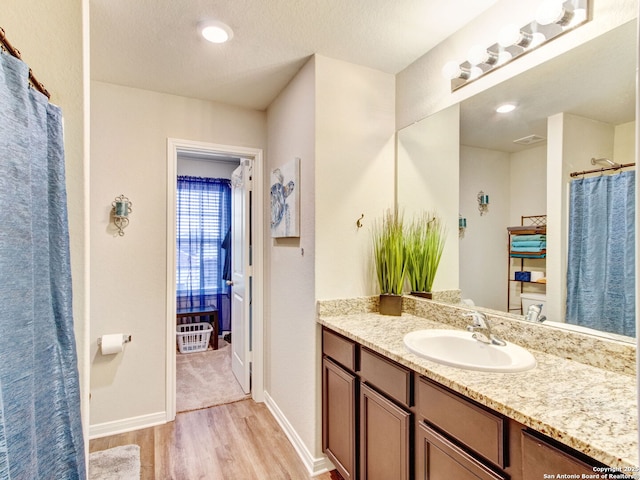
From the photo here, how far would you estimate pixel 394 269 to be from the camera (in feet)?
6.73

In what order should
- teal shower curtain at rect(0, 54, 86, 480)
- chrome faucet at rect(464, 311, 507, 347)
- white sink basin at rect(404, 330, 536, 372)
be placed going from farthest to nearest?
chrome faucet at rect(464, 311, 507, 347) → white sink basin at rect(404, 330, 536, 372) → teal shower curtain at rect(0, 54, 86, 480)

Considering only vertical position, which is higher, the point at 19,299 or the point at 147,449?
the point at 19,299

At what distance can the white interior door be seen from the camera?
9.48 ft

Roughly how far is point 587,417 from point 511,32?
4.97 feet

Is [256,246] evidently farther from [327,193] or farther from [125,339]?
[125,339]

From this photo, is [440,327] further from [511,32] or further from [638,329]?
[511,32]

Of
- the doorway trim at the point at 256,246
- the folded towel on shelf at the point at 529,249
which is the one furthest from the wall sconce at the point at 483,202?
the doorway trim at the point at 256,246

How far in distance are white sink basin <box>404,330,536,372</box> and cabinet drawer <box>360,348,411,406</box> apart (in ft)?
0.36

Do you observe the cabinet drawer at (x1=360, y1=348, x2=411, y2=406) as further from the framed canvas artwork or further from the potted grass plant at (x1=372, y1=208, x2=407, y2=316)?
the framed canvas artwork

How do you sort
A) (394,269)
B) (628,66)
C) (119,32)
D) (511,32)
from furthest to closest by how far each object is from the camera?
(394,269)
(119,32)
(511,32)
(628,66)

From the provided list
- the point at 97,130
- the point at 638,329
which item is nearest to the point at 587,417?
the point at 638,329

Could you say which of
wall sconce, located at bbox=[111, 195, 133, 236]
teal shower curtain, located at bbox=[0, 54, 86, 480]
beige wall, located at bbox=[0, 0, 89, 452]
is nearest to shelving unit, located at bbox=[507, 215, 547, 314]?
teal shower curtain, located at bbox=[0, 54, 86, 480]

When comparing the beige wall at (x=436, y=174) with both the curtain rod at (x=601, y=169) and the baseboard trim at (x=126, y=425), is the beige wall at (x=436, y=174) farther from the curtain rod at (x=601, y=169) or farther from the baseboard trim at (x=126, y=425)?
the baseboard trim at (x=126, y=425)

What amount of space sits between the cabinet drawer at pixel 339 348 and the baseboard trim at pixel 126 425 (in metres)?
1.51
